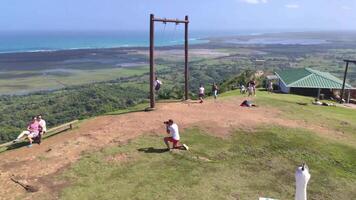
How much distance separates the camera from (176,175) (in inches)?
618

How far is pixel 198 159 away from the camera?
17469 mm

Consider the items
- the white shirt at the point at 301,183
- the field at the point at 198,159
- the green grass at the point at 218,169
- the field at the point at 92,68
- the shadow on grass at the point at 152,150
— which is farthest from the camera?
the field at the point at 92,68

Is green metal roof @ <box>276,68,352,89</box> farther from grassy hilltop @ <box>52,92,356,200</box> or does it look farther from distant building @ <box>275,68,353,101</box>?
grassy hilltop @ <box>52,92,356,200</box>

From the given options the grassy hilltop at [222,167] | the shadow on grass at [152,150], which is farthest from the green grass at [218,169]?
the shadow on grass at [152,150]

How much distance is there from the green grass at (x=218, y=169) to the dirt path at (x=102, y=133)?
0.77 m

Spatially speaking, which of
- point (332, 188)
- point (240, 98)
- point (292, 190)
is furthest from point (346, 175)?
point (240, 98)

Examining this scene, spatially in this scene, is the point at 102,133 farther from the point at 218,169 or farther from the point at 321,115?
the point at 321,115

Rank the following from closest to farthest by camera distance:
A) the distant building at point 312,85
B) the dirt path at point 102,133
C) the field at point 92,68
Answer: the dirt path at point 102,133 < the distant building at point 312,85 < the field at point 92,68

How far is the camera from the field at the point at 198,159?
14.6 metres

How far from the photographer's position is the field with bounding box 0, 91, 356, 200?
14648 mm

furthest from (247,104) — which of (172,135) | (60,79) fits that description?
(60,79)

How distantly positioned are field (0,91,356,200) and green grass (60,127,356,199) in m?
0.03

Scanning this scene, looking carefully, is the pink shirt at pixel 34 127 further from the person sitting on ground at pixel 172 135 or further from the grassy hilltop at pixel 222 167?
the person sitting on ground at pixel 172 135

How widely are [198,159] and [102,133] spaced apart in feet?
16.9
